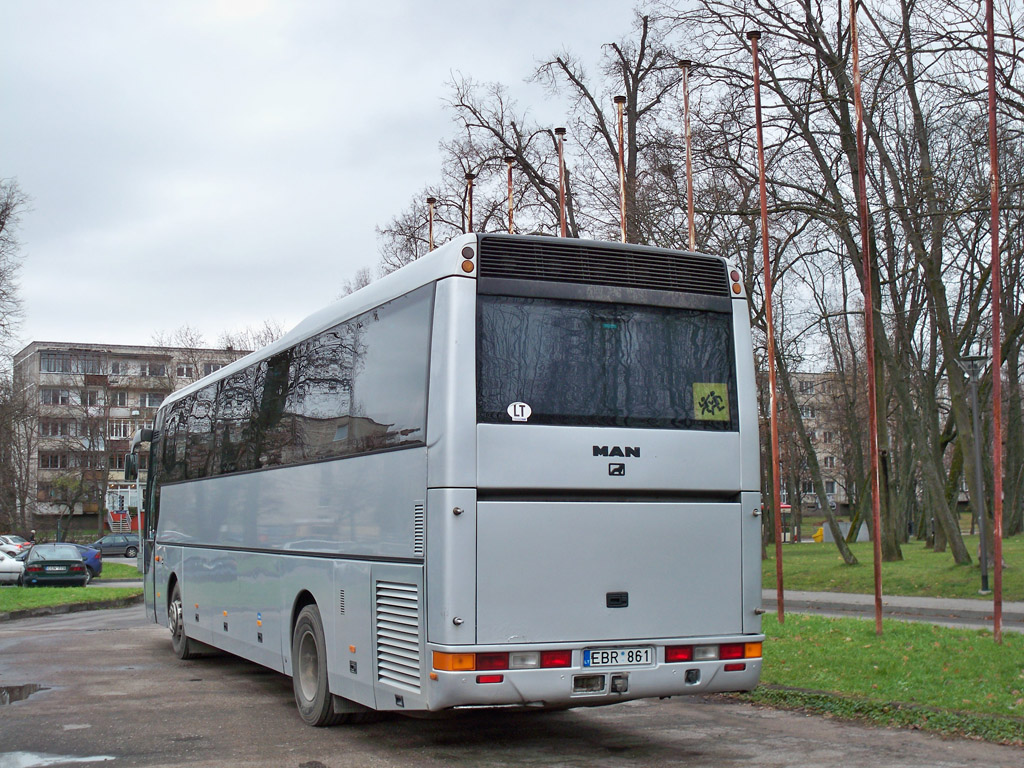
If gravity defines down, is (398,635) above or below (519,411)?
below

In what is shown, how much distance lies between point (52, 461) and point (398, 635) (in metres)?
97.2

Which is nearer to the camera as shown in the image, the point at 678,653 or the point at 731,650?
the point at 678,653

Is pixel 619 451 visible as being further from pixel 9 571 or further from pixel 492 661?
pixel 9 571

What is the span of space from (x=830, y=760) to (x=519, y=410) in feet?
11.0

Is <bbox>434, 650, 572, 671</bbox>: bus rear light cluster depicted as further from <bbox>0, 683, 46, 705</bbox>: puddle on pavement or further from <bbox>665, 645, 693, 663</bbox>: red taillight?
<bbox>0, 683, 46, 705</bbox>: puddle on pavement

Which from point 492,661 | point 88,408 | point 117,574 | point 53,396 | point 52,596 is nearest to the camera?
point 492,661

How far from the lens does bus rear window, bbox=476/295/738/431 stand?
26.9 ft

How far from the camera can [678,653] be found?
8430mm

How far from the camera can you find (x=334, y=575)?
9.75 metres

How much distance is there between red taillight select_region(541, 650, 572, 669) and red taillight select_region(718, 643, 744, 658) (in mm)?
1241

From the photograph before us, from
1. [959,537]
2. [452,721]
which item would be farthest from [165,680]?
[959,537]

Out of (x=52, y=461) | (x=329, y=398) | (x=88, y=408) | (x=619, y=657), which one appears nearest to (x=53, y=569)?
(x=329, y=398)

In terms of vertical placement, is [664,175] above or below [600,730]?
above

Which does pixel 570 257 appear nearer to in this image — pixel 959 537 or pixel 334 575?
pixel 334 575
